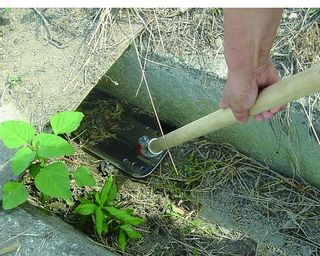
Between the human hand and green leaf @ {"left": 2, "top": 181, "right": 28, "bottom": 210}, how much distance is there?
75 centimetres

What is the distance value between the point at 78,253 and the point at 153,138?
80cm

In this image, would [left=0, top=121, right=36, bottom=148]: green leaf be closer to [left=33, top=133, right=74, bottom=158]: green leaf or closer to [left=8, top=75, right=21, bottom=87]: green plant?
[left=33, top=133, right=74, bottom=158]: green leaf

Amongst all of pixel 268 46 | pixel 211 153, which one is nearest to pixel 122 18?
pixel 211 153

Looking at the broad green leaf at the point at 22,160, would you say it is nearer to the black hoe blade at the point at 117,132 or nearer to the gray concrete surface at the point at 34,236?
the gray concrete surface at the point at 34,236

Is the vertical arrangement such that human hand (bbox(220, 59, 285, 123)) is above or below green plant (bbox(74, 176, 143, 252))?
above

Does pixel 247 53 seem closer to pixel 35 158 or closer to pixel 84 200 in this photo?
pixel 35 158

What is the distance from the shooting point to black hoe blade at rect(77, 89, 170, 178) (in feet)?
8.58

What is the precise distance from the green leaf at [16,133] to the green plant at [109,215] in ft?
1.15

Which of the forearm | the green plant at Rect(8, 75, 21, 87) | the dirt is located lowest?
the dirt

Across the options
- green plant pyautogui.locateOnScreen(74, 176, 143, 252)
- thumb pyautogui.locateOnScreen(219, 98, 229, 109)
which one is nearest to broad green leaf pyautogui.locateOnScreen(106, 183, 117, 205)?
green plant pyautogui.locateOnScreen(74, 176, 143, 252)

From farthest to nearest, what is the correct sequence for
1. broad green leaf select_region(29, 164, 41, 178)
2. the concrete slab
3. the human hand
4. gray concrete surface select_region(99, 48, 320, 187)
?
gray concrete surface select_region(99, 48, 320, 187) → broad green leaf select_region(29, 164, 41, 178) → the concrete slab → the human hand

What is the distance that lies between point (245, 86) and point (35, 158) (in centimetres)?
84

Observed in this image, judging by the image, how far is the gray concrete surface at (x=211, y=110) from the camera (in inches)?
90.9

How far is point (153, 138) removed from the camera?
2645 millimetres
